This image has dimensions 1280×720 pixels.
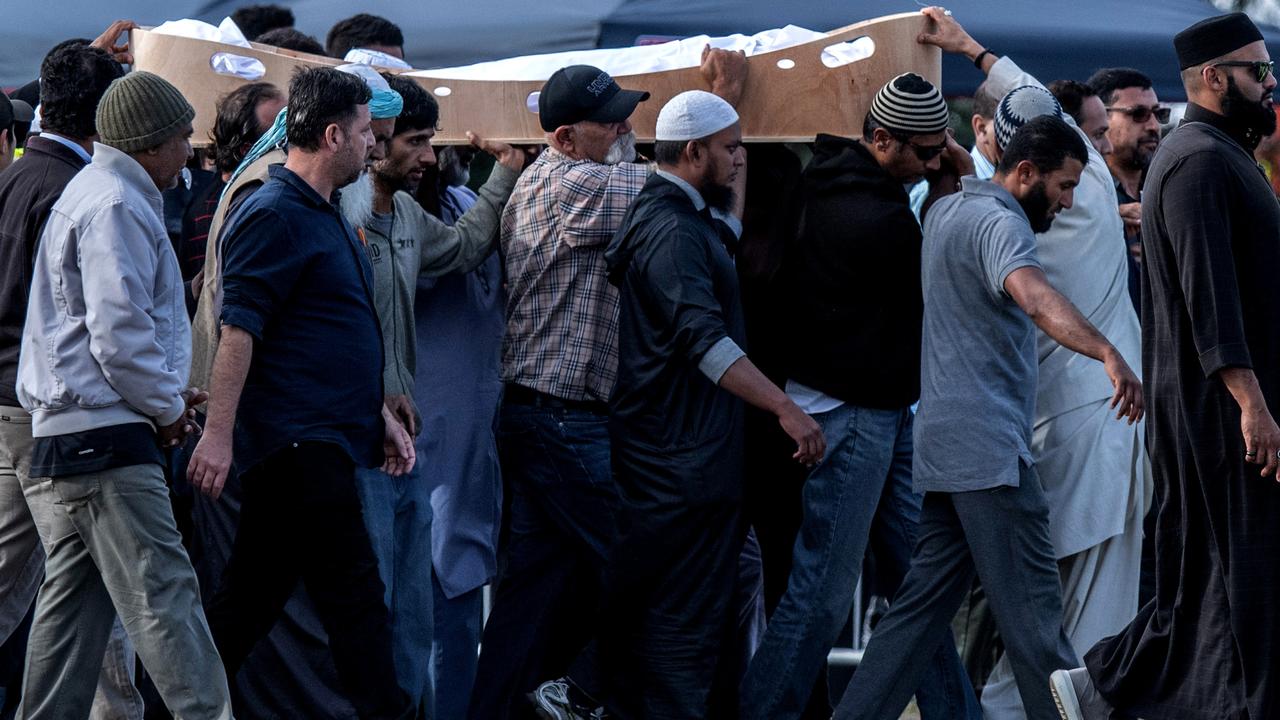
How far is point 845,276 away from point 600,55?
3.66ft

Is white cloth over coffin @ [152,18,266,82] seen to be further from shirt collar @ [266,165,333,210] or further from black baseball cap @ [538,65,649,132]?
shirt collar @ [266,165,333,210]

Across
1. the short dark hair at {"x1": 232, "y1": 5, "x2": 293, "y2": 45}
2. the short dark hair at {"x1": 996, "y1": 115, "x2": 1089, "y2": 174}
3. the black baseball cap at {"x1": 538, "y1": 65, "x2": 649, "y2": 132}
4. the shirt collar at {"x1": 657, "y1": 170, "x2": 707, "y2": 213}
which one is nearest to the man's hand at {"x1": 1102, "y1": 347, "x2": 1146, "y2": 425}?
the short dark hair at {"x1": 996, "y1": 115, "x2": 1089, "y2": 174}

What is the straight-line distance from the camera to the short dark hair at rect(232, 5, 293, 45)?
6833mm

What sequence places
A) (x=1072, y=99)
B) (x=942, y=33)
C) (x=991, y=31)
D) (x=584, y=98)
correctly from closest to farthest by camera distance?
(x=584, y=98) → (x=942, y=33) → (x=1072, y=99) → (x=991, y=31)

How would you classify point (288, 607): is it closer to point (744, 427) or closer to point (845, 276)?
point (744, 427)

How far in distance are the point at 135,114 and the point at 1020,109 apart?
7.92ft

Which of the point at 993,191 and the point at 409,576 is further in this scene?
the point at 409,576

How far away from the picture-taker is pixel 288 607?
16.3 feet

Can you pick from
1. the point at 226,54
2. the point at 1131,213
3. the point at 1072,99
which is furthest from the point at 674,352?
the point at 1131,213

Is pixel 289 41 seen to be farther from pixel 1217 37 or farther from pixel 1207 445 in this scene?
pixel 1207 445

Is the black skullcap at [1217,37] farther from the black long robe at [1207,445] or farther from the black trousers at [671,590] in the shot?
the black trousers at [671,590]

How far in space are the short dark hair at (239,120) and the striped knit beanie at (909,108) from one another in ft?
5.72

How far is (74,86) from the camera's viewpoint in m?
4.60

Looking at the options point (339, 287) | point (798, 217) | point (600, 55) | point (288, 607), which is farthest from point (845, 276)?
point (288, 607)
